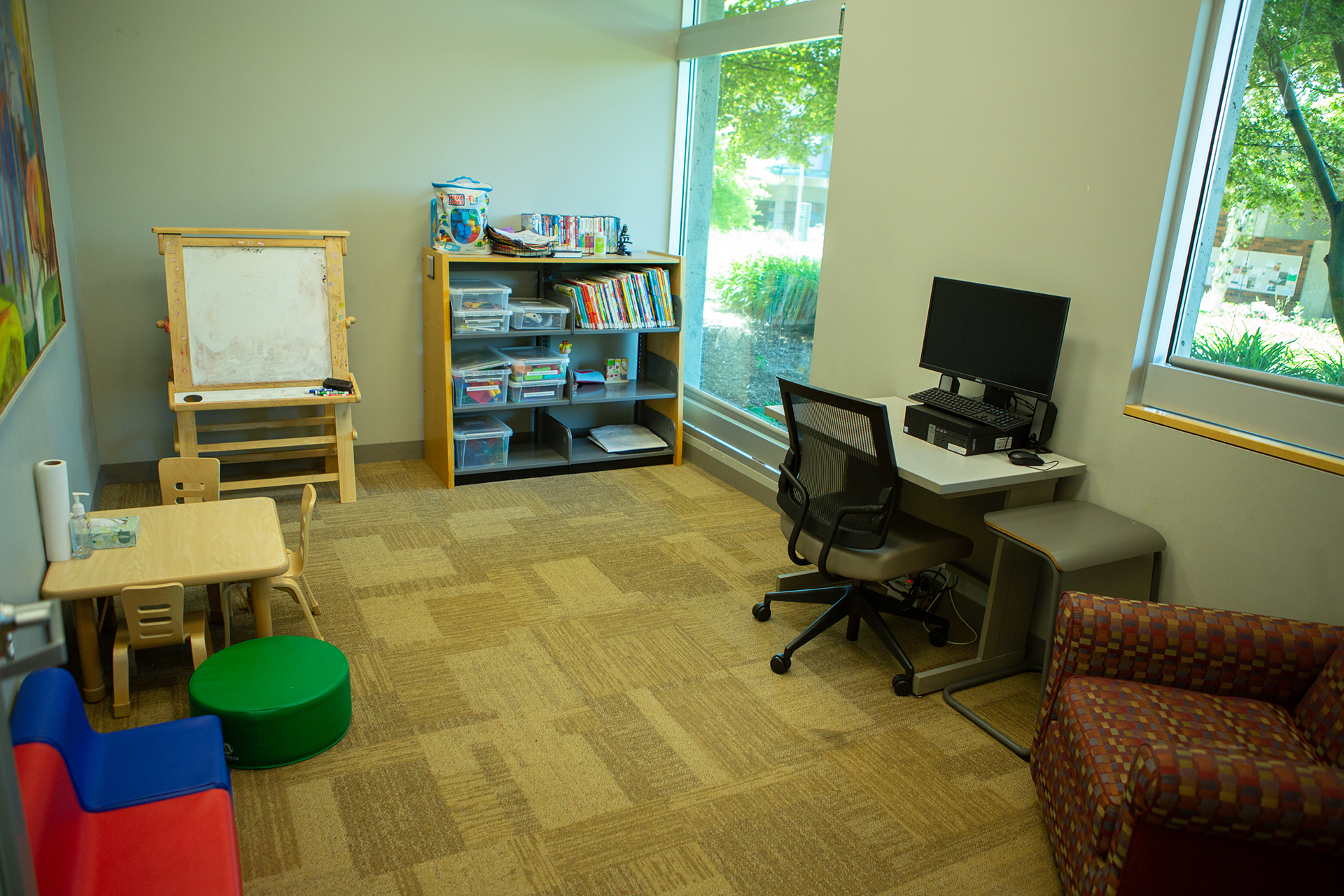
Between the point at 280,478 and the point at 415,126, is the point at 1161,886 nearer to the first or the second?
the point at 280,478

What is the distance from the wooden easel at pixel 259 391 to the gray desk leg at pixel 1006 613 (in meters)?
2.91

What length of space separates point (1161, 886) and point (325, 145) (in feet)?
14.8

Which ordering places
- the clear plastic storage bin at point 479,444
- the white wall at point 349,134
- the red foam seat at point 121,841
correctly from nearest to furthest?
1. the red foam seat at point 121,841
2. the white wall at point 349,134
3. the clear plastic storage bin at point 479,444

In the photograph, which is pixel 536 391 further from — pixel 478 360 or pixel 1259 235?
pixel 1259 235

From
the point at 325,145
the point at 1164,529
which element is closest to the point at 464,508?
the point at 325,145

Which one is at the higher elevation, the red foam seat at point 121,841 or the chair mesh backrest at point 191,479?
the chair mesh backrest at point 191,479

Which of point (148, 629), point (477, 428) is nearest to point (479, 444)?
point (477, 428)

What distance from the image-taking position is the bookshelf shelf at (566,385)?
4570mm

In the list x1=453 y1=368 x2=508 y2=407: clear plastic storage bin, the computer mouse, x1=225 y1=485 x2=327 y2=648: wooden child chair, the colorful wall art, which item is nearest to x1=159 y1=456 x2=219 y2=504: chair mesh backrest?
Result: x1=225 y1=485 x2=327 y2=648: wooden child chair

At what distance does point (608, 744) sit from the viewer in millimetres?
2576

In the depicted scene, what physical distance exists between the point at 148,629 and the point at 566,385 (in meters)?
2.74

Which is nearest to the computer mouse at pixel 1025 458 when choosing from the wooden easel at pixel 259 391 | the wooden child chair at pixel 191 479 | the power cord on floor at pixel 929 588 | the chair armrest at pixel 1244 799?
the power cord on floor at pixel 929 588

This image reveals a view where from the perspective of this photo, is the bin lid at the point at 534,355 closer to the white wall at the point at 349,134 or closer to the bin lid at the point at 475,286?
the bin lid at the point at 475,286

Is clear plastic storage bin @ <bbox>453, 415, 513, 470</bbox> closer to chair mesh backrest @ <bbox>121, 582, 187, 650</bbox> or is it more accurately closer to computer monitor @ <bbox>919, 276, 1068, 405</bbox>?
chair mesh backrest @ <bbox>121, 582, 187, 650</bbox>
